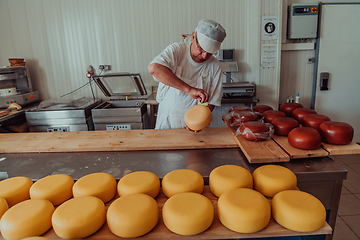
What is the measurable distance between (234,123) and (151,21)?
2550mm

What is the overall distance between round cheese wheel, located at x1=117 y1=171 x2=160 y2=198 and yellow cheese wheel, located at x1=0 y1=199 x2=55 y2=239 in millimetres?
282

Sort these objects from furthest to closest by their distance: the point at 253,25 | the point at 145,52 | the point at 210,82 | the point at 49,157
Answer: the point at 145,52 < the point at 253,25 < the point at 210,82 < the point at 49,157

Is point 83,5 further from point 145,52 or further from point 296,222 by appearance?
point 296,222

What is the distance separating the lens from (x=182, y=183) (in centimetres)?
99

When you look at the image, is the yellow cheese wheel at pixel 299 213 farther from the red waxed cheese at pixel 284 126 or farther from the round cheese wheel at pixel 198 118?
the round cheese wheel at pixel 198 118

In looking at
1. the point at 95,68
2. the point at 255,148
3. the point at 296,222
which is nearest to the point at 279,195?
the point at 296,222

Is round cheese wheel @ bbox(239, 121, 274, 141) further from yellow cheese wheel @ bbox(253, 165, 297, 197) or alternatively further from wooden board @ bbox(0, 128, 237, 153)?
yellow cheese wheel @ bbox(253, 165, 297, 197)

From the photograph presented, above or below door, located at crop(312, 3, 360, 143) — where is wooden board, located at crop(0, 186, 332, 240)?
below

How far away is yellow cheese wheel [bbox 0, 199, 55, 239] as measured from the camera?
80 cm

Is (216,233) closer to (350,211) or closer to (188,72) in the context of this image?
(188,72)

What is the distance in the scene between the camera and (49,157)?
1.43 metres

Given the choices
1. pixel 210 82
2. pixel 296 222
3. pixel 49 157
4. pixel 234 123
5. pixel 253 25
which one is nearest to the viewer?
pixel 296 222

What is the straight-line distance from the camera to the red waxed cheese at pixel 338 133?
1.26 meters

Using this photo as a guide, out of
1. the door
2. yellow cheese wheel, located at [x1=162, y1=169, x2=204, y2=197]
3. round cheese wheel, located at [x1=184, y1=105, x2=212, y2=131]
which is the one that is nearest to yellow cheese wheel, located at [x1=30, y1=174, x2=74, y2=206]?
yellow cheese wheel, located at [x1=162, y1=169, x2=204, y2=197]
